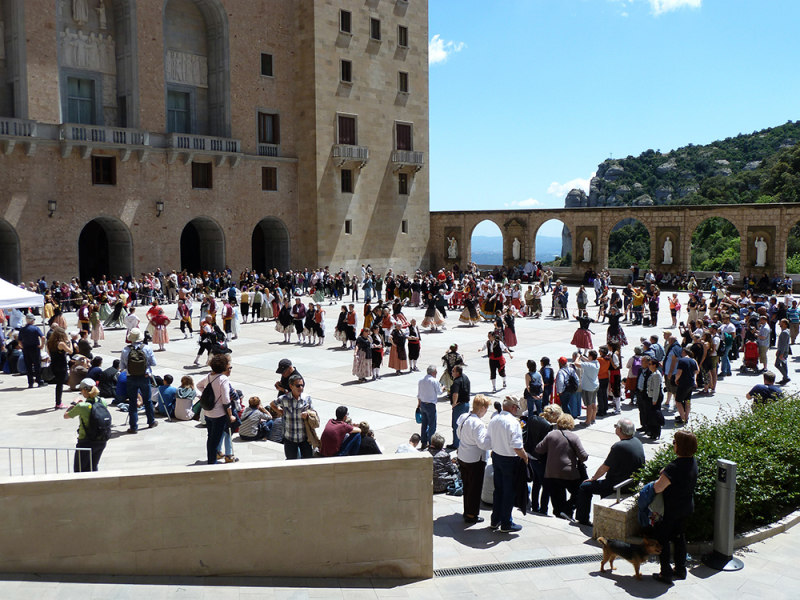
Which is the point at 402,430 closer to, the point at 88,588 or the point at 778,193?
the point at 88,588

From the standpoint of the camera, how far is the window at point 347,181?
139 ft

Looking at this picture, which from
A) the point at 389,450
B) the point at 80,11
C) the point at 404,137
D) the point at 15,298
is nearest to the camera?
the point at 389,450

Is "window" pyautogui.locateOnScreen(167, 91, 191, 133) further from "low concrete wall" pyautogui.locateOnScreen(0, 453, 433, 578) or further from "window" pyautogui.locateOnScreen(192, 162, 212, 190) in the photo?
"low concrete wall" pyautogui.locateOnScreen(0, 453, 433, 578)

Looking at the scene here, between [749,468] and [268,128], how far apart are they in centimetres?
3546

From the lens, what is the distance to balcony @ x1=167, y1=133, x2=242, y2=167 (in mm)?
35062

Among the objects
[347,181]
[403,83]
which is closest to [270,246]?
[347,181]

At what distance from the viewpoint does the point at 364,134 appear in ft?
140

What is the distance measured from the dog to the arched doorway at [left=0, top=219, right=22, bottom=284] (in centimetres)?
2953

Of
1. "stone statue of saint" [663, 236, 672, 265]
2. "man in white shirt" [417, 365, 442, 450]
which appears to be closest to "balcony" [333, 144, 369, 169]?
"stone statue of saint" [663, 236, 672, 265]

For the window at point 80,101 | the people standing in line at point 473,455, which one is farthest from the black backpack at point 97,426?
the window at point 80,101

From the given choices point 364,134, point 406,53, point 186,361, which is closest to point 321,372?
point 186,361

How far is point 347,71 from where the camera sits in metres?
41.6

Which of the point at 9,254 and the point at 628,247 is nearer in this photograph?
the point at 9,254

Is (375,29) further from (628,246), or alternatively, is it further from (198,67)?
(628,246)
